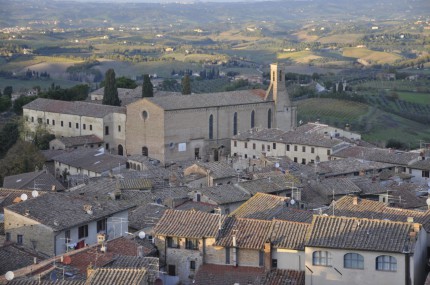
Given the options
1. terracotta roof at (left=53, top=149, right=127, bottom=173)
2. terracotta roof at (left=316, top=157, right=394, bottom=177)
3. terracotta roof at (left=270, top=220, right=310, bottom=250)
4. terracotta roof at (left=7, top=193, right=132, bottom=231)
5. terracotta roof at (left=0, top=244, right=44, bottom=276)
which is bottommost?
terracotta roof at (left=53, top=149, right=127, bottom=173)

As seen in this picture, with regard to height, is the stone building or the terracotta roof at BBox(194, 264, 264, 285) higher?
the terracotta roof at BBox(194, 264, 264, 285)

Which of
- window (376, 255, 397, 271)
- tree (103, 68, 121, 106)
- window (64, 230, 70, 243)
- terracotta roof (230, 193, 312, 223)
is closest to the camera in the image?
window (376, 255, 397, 271)

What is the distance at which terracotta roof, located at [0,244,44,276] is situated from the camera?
22609 millimetres

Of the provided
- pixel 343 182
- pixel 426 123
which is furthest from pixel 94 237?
pixel 426 123

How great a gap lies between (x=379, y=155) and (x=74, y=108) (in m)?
21.6

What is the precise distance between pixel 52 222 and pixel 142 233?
288cm

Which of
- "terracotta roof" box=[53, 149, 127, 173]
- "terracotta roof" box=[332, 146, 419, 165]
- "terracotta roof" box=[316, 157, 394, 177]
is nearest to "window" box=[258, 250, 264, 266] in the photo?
"terracotta roof" box=[316, 157, 394, 177]

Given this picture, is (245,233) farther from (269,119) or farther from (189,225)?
(269,119)

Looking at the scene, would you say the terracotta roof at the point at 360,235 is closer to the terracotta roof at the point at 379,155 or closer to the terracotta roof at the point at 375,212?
the terracotta roof at the point at 375,212

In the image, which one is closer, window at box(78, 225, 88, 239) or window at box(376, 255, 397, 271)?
window at box(376, 255, 397, 271)

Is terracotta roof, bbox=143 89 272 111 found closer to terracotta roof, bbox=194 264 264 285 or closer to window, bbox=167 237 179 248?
window, bbox=167 237 179 248

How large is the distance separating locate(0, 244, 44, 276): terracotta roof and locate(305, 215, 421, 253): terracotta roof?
23.9 ft

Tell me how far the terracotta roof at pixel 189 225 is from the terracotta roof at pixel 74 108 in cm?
3598

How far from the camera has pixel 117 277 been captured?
17.6 meters
